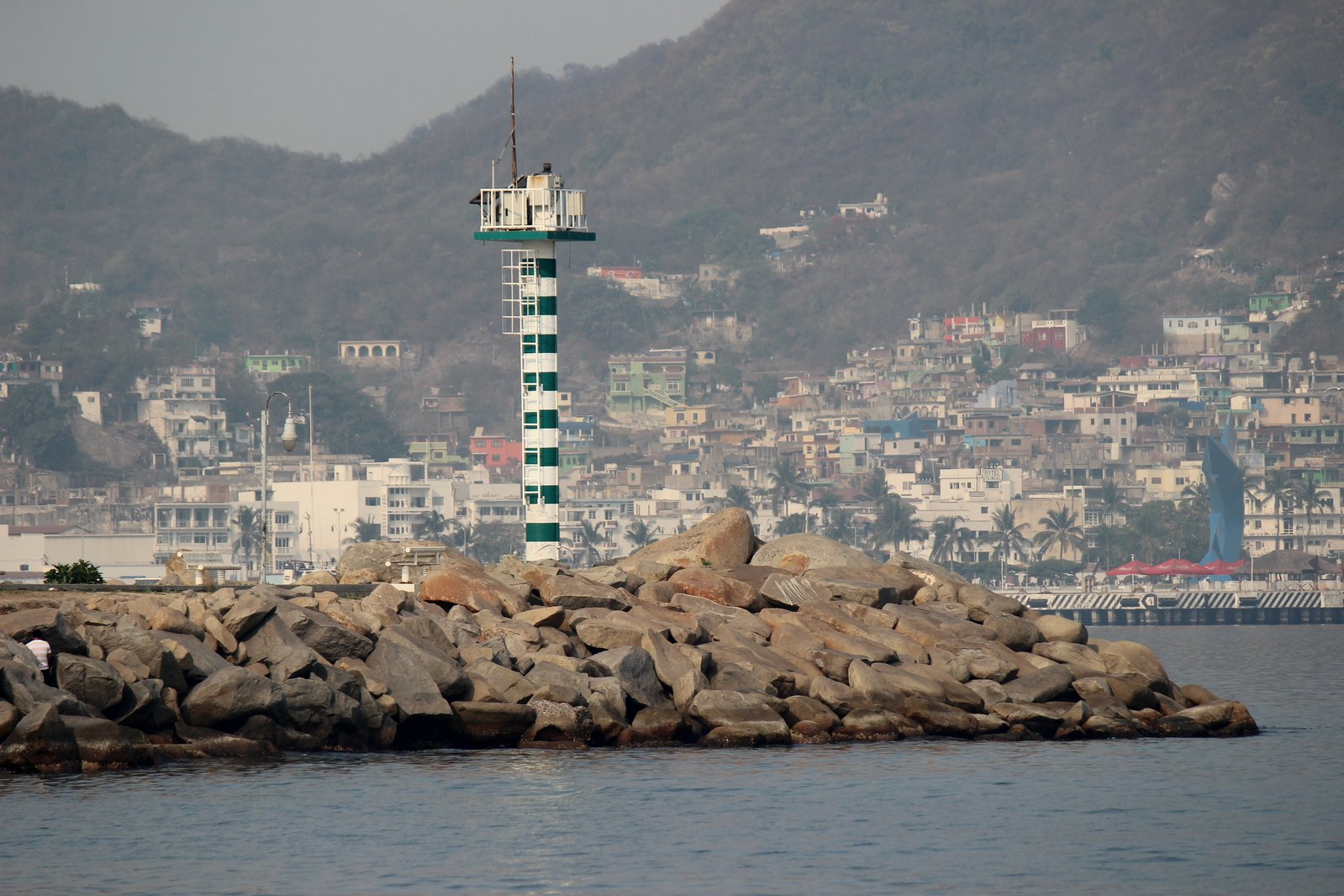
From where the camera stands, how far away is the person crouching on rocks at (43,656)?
27625mm

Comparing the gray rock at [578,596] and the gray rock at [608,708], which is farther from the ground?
the gray rock at [578,596]

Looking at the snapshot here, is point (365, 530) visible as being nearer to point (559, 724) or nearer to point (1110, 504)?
point (1110, 504)

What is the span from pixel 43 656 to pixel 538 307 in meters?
14.6

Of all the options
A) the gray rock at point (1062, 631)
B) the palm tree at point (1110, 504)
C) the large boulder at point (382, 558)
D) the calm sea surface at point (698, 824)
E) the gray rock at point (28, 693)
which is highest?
the large boulder at point (382, 558)

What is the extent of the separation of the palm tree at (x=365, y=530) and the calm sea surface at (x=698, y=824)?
125 meters

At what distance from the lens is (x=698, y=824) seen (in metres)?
25.9

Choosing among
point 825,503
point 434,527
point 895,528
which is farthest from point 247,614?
point 825,503

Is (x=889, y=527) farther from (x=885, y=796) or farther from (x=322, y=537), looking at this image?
(x=885, y=796)

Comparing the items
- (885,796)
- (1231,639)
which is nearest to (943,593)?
(885,796)

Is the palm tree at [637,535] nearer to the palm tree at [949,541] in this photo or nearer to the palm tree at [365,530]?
the palm tree at [365,530]

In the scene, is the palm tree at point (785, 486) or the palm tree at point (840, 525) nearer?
the palm tree at point (840, 525)

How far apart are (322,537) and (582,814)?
130 meters

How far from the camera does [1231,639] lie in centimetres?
9725

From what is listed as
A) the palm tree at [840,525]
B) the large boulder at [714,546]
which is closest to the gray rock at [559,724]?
the large boulder at [714,546]
